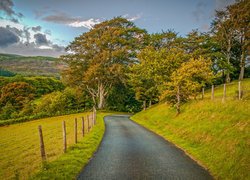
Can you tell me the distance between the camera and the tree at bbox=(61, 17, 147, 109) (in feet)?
227

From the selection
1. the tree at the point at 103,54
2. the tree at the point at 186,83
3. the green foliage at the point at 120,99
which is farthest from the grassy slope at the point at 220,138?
the green foliage at the point at 120,99

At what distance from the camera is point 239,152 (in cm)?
1300

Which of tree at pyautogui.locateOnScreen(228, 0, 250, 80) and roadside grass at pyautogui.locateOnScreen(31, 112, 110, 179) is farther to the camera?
tree at pyautogui.locateOnScreen(228, 0, 250, 80)

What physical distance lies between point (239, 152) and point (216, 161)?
120 centimetres

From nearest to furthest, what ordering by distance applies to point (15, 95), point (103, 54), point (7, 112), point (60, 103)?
point (103, 54), point (60, 103), point (7, 112), point (15, 95)

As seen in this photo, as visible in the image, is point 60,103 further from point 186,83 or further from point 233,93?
point 233,93

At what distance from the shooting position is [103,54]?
226 feet

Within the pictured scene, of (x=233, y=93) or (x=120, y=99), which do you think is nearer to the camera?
(x=233, y=93)

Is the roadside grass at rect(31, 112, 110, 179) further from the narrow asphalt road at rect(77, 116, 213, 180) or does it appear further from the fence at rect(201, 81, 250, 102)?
the fence at rect(201, 81, 250, 102)

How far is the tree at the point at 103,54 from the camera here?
69.2 metres

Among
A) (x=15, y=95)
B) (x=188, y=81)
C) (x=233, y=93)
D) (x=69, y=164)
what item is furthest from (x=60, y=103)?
(x=69, y=164)

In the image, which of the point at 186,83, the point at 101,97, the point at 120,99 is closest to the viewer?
the point at 186,83

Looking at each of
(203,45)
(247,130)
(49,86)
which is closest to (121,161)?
(247,130)

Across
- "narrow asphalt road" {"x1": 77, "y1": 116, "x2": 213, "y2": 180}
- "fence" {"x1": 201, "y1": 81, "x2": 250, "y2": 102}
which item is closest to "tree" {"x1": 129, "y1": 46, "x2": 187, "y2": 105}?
"fence" {"x1": 201, "y1": 81, "x2": 250, "y2": 102}
